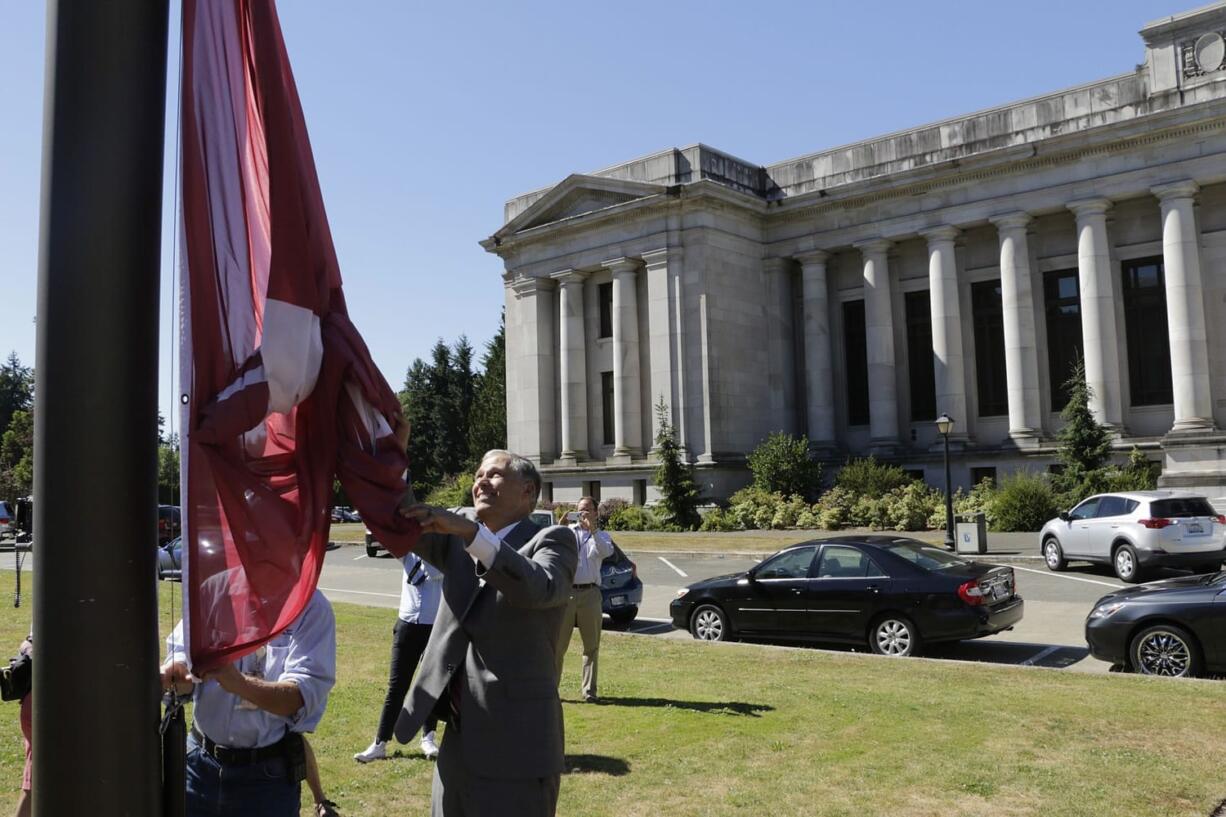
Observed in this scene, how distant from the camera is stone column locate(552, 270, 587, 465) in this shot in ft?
144

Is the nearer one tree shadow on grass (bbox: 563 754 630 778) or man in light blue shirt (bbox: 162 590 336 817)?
man in light blue shirt (bbox: 162 590 336 817)

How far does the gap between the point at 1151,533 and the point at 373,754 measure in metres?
16.3

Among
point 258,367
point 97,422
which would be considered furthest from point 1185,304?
point 97,422

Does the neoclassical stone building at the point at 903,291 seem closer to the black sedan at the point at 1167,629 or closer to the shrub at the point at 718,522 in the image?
the shrub at the point at 718,522

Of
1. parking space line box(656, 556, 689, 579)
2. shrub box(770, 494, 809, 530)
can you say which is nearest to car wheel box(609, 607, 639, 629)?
parking space line box(656, 556, 689, 579)

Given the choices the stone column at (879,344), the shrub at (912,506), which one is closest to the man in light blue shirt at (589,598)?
the shrub at (912,506)

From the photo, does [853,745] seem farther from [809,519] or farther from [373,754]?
[809,519]

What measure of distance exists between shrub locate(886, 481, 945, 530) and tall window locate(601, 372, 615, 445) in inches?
558

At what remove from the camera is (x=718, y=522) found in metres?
35.8

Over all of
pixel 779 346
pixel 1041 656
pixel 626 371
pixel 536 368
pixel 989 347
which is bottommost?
pixel 1041 656

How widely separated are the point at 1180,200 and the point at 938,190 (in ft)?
26.5

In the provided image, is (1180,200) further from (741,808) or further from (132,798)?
(132,798)

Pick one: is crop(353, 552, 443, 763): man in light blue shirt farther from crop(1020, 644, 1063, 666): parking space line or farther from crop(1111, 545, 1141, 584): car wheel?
crop(1111, 545, 1141, 584): car wheel

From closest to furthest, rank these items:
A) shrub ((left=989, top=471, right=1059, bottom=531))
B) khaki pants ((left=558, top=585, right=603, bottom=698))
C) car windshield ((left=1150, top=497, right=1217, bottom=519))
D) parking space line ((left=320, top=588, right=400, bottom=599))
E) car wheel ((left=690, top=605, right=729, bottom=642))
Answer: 1. khaki pants ((left=558, top=585, right=603, bottom=698))
2. car wheel ((left=690, top=605, right=729, bottom=642))
3. car windshield ((left=1150, top=497, right=1217, bottom=519))
4. parking space line ((left=320, top=588, right=400, bottom=599))
5. shrub ((left=989, top=471, right=1059, bottom=531))
